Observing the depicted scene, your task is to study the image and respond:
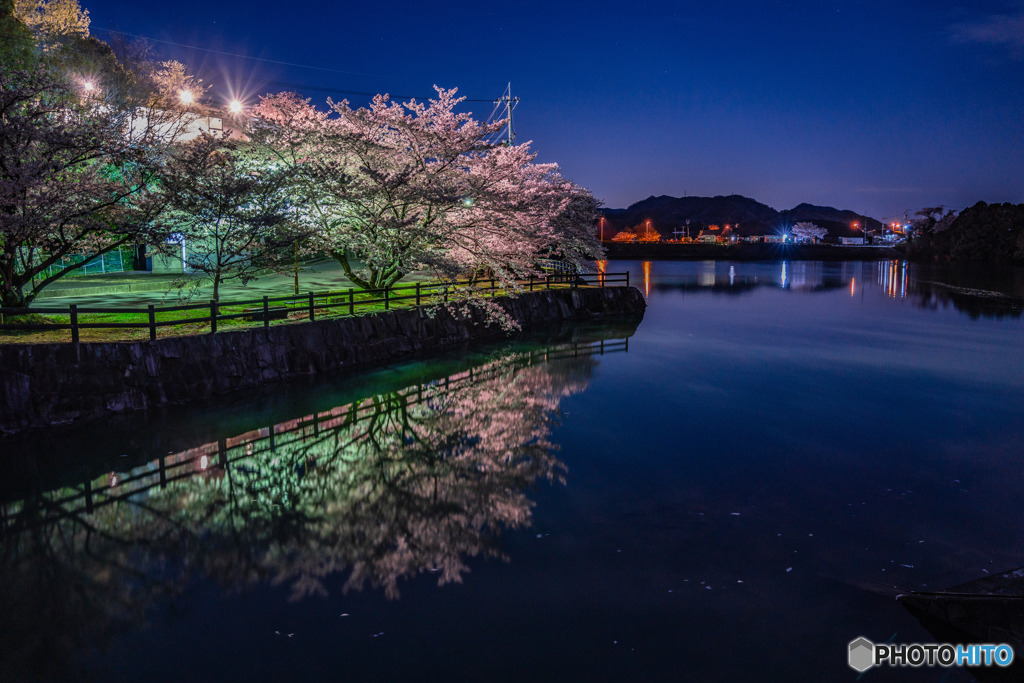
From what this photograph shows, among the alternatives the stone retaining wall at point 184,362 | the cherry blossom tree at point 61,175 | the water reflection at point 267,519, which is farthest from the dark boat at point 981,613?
the cherry blossom tree at point 61,175

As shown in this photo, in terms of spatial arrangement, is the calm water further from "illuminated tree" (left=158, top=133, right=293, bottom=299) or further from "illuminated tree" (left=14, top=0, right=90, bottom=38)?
"illuminated tree" (left=14, top=0, right=90, bottom=38)

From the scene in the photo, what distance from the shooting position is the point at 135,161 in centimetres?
1681

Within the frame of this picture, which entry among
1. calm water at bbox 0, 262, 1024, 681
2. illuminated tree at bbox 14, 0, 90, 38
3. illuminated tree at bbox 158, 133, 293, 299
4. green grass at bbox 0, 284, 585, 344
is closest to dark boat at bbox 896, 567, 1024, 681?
calm water at bbox 0, 262, 1024, 681

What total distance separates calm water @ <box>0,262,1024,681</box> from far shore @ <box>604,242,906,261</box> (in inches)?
4562

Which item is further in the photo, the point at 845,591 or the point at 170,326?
the point at 170,326

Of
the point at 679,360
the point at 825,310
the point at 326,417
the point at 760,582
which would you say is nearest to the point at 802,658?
the point at 760,582

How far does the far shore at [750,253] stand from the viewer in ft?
432

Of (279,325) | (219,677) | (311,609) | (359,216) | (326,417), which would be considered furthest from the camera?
(359,216)

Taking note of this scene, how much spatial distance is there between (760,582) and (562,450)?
5.51m

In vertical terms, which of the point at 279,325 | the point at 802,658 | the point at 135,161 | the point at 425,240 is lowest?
the point at 802,658

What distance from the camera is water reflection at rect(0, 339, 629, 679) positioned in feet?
23.4

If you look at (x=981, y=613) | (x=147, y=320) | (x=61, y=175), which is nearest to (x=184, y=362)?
(x=147, y=320)

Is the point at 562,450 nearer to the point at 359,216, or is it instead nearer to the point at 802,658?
the point at 802,658

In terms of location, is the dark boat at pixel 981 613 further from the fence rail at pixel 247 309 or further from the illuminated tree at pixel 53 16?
the illuminated tree at pixel 53 16
